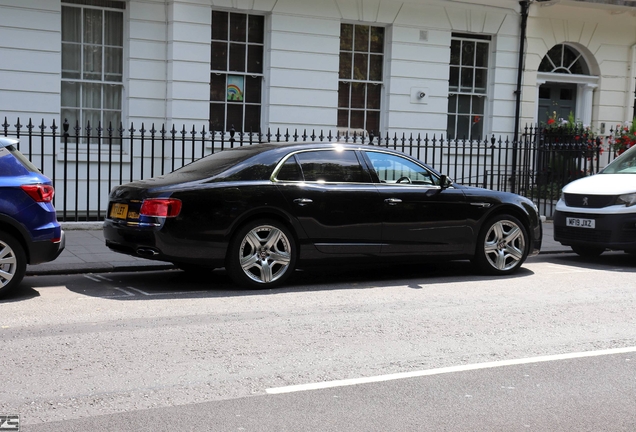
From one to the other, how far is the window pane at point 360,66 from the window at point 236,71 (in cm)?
212

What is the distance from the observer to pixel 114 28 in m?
15.2

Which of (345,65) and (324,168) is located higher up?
(345,65)

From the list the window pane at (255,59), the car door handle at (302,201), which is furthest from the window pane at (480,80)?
the car door handle at (302,201)

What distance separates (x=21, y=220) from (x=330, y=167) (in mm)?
3214

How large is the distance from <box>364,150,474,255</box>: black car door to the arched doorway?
1071cm

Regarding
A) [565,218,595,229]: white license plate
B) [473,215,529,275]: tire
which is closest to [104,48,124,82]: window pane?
[473,215,529,275]: tire

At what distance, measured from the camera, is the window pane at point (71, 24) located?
14.8 meters

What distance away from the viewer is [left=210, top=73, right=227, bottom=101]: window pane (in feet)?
52.6

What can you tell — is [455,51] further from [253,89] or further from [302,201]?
[302,201]

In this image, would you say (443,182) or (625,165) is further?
(625,165)

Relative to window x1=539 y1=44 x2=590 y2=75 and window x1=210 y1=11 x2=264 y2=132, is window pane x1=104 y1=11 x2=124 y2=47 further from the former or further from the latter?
window x1=539 y1=44 x2=590 y2=75

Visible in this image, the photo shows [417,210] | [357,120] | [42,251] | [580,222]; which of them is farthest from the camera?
[357,120]

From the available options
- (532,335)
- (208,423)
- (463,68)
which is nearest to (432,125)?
(463,68)

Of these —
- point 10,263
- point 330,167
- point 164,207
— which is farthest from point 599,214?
point 10,263
